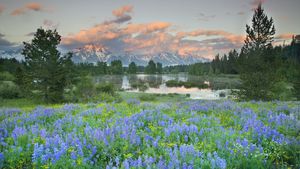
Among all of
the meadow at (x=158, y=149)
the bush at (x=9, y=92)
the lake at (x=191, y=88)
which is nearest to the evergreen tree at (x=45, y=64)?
the bush at (x=9, y=92)

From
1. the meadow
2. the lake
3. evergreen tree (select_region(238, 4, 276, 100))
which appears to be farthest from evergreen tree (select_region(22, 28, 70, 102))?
the meadow

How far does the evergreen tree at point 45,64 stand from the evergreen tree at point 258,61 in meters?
27.9

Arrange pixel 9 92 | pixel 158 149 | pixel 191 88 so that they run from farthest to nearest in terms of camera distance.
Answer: pixel 191 88 → pixel 9 92 → pixel 158 149

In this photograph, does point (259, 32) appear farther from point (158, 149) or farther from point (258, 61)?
point (158, 149)

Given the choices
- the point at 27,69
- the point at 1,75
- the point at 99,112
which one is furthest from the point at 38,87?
the point at 1,75

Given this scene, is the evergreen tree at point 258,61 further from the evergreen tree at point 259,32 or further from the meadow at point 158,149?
the meadow at point 158,149

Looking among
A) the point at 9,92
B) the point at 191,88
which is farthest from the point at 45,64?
the point at 191,88

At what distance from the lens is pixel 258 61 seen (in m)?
33.1

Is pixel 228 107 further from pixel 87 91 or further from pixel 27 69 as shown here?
pixel 27 69

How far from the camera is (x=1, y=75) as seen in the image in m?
67.0

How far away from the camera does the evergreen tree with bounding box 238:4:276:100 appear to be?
1251 inches

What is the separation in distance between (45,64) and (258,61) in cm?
3214

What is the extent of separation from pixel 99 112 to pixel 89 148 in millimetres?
3216

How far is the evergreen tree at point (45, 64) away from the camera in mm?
33844
